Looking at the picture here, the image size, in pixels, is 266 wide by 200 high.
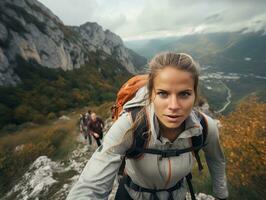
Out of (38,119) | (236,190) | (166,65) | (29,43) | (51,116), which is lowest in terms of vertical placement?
(51,116)

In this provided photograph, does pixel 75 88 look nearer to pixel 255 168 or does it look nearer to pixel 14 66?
pixel 14 66

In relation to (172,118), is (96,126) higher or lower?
lower

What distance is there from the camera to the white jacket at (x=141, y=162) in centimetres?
181

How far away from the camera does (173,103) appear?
1.92 metres

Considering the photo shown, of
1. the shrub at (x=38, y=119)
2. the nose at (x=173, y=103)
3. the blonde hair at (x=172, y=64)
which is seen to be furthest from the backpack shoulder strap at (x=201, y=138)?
the shrub at (x=38, y=119)

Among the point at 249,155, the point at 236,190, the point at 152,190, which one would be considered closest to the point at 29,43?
the point at 236,190

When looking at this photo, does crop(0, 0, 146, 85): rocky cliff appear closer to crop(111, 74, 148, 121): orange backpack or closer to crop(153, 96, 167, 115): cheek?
crop(111, 74, 148, 121): orange backpack

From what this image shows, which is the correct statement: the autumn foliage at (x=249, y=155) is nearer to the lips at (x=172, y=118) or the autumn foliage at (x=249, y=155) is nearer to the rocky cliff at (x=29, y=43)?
the lips at (x=172, y=118)

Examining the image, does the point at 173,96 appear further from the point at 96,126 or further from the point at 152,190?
the point at 96,126

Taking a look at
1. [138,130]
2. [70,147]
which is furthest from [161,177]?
[70,147]

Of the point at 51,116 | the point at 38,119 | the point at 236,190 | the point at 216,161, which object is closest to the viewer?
the point at 216,161

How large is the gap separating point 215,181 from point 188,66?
3.94ft

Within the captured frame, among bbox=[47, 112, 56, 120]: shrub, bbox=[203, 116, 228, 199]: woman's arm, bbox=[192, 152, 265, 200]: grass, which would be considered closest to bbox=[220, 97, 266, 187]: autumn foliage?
bbox=[192, 152, 265, 200]: grass

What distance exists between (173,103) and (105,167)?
664mm
